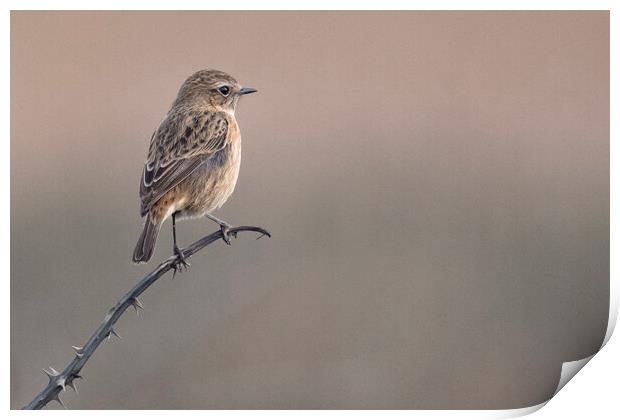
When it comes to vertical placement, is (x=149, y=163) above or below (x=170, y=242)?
above

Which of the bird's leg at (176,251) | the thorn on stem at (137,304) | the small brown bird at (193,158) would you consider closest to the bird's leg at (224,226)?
the small brown bird at (193,158)

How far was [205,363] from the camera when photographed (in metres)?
2.88

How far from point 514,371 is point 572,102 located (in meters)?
0.93

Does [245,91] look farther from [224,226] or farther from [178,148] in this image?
[224,226]

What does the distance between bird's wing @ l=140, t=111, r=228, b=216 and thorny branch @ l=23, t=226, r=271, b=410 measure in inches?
7.7

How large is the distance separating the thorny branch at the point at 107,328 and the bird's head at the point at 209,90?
0.42 m

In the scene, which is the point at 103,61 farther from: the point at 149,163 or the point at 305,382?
the point at 305,382

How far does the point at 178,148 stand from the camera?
9.12ft

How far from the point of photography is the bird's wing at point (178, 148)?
2.74 metres

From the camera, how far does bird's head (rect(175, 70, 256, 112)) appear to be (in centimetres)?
284

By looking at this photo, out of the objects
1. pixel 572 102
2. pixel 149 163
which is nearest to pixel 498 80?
pixel 572 102

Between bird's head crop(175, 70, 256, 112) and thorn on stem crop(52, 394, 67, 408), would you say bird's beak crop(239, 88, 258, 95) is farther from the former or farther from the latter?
thorn on stem crop(52, 394, 67, 408)

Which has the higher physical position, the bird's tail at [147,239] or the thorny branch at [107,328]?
the bird's tail at [147,239]

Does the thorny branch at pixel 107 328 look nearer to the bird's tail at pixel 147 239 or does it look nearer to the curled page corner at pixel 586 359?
the bird's tail at pixel 147 239
